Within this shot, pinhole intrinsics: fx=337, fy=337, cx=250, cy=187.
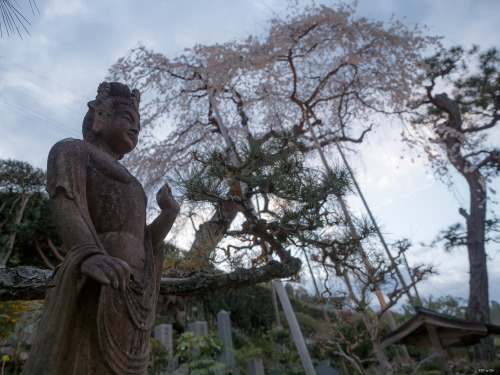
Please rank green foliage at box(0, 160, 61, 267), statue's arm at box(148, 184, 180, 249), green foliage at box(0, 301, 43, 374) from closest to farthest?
statue's arm at box(148, 184, 180, 249)
green foliage at box(0, 301, 43, 374)
green foliage at box(0, 160, 61, 267)

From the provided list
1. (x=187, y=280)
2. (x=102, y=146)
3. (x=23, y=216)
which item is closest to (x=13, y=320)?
(x=187, y=280)

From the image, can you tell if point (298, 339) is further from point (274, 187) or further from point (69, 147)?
point (69, 147)

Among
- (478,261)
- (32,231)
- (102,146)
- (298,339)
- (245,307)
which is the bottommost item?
(298,339)

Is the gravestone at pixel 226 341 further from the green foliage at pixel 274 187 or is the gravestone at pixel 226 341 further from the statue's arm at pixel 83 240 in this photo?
the statue's arm at pixel 83 240

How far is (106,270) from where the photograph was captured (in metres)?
1.32

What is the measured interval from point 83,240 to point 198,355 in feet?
19.2

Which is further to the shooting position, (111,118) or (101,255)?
(111,118)

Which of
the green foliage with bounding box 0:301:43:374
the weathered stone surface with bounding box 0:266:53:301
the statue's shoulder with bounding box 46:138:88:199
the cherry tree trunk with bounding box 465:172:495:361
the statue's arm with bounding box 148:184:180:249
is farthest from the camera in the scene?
the cherry tree trunk with bounding box 465:172:495:361

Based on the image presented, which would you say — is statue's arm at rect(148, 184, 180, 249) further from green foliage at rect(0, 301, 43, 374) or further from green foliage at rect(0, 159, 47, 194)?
green foliage at rect(0, 159, 47, 194)

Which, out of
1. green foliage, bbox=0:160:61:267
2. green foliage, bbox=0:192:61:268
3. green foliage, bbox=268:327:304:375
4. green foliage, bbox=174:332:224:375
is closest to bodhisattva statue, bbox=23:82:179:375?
green foliage, bbox=174:332:224:375

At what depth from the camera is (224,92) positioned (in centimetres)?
862

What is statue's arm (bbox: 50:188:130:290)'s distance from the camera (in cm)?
132

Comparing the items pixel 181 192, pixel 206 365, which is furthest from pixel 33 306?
pixel 181 192

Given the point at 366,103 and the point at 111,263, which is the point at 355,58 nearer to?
the point at 366,103
